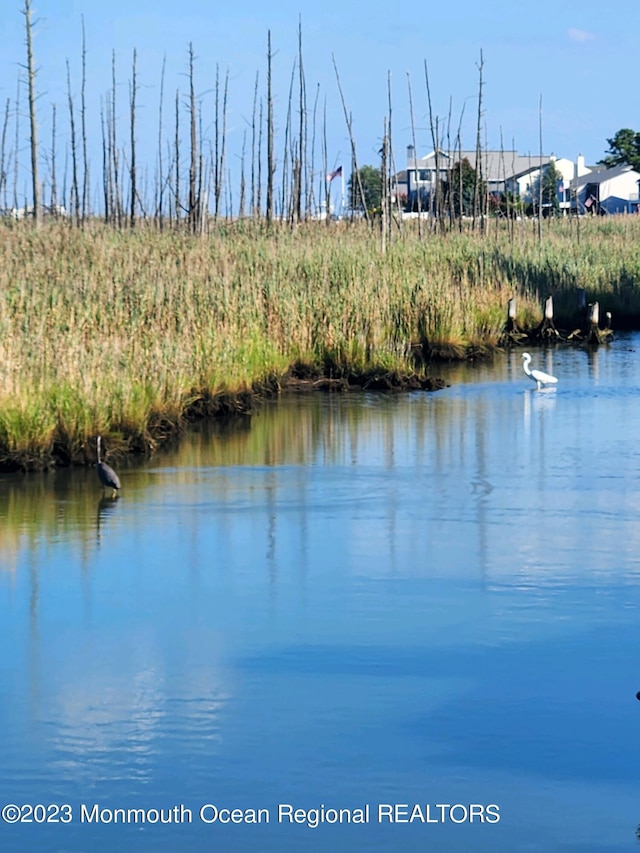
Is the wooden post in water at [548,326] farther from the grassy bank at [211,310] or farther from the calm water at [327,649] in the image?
the calm water at [327,649]

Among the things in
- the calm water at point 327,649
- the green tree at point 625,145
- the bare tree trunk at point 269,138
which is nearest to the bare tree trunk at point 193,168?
the bare tree trunk at point 269,138

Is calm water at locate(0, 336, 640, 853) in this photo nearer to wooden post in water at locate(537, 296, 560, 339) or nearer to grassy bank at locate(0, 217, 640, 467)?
grassy bank at locate(0, 217, 640, 467)

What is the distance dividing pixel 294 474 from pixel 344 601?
356 cm

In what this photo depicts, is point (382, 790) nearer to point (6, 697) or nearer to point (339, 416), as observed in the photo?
point (6, 697)

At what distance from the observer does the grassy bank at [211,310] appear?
451 inches

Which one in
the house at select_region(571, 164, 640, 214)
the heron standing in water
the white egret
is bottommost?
the heron standing in water

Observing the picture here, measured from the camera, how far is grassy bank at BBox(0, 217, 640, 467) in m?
11.4

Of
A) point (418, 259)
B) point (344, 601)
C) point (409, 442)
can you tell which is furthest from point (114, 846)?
point (418, 259)

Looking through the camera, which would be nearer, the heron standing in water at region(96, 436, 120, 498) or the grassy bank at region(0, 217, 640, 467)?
the heron standing in water at region(96, 436, 120, 498)

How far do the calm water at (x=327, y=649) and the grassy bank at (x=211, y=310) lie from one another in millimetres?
631

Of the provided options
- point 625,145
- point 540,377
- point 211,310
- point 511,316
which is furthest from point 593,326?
point 625,145

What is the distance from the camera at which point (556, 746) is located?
559 cm

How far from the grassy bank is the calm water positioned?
2.07 feet

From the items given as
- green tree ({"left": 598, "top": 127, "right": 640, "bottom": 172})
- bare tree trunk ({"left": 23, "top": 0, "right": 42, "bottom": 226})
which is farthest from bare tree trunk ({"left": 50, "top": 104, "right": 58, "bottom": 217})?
green tree ({"left": 598, "top": 127, "right": 640, "bottom": 172})
